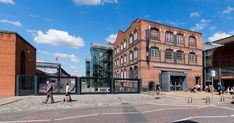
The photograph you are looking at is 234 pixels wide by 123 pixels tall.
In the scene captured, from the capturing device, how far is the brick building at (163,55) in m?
35.3

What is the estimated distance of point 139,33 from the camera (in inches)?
1412

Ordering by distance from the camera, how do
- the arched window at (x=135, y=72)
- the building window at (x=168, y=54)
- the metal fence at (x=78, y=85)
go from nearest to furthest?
the metal fence at (x=78, y=85), the arched window at (x=135, y=72), the building window at (x=168, y=54)

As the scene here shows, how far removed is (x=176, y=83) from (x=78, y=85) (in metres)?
19.0

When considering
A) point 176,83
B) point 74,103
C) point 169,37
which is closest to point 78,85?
point 74,103

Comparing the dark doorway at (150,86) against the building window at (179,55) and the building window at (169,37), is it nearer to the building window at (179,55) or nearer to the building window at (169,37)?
the building window at (179,55)

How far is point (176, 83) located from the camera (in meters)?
37.3

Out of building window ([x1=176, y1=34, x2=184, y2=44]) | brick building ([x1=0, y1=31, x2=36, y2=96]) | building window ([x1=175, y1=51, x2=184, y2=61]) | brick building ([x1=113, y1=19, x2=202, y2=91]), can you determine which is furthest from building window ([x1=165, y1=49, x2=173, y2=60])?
brick building ([x1=0, y1=31, x2=36, y2=96])

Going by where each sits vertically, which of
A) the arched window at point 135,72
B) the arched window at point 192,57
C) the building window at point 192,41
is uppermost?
Result: the building window at point 192,41

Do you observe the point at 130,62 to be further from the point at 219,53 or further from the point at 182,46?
the point at 219,53

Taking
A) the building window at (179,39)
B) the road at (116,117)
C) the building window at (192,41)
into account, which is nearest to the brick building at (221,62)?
the building window at (192,41)

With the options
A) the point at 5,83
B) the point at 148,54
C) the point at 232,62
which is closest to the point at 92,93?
the point at 5,83

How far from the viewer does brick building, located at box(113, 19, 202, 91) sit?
3528 centimetres

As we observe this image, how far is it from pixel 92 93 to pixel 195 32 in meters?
25.4

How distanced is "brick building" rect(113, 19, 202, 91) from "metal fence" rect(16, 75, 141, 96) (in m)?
5.89
